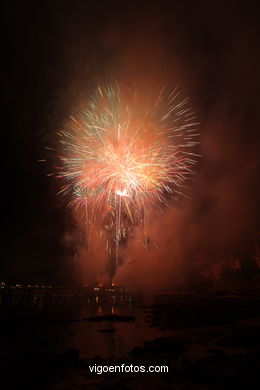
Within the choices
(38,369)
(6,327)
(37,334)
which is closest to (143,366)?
(38,369)

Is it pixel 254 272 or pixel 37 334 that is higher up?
pixel 254 272

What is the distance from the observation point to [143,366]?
13.9m

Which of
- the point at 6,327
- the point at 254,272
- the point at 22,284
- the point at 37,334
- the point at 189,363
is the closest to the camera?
the point at 189,363

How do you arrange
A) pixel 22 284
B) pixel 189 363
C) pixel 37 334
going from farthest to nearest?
pixel 22 284
pixel 37 334
pixel 189 363

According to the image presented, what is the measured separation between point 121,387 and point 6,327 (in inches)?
888

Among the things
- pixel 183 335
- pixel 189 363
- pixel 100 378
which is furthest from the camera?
pixel 183 335

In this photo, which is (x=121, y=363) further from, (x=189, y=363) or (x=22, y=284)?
(x=22, y=284)

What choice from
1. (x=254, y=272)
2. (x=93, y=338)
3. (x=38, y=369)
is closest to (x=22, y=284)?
(x=254, y=272)

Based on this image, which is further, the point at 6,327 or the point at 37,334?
the point at 6,327

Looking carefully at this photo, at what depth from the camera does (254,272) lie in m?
76.6

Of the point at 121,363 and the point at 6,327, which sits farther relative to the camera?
the point at 6,327

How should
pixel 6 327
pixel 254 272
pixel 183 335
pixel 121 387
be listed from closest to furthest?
pixel 121 387 → pixel 183 335 → pixel 6 327 → pixel 254 272

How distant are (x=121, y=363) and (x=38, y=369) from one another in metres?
4.39

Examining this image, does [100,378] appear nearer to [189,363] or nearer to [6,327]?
[189,363]
